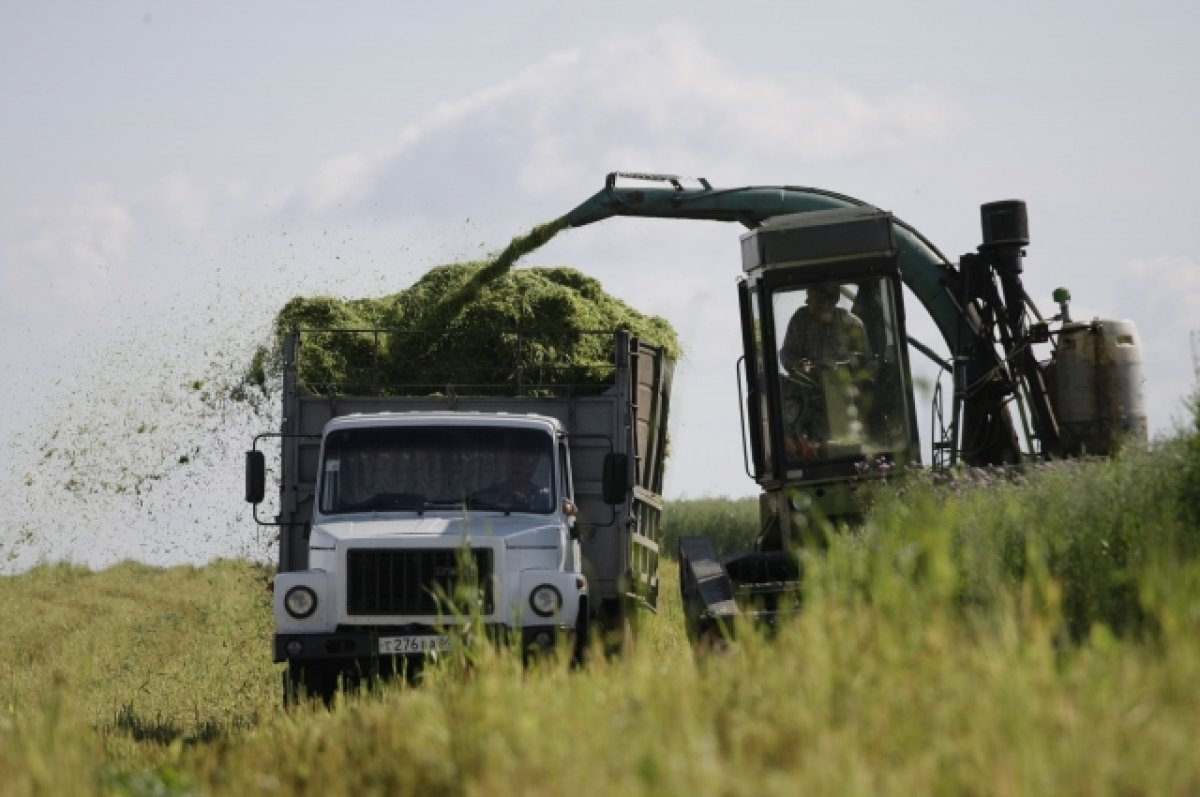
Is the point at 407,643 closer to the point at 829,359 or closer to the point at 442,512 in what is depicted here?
the point at 442,512

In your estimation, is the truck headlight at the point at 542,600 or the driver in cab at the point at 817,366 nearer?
the truck headlight at the point at 542,600

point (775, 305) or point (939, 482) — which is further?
point (775, 305)

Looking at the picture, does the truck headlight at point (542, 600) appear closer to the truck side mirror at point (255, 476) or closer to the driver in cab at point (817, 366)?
the driver in cab at point (817, 366)

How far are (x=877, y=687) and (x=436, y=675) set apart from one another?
3902 millimetres

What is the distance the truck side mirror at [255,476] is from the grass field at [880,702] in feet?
7.94

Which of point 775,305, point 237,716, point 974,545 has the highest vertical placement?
point 775,305

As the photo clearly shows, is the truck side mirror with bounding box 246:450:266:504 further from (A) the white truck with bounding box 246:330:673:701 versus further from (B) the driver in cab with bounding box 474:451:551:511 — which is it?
(B) the driver in cab with bounding box 474:451:551:511

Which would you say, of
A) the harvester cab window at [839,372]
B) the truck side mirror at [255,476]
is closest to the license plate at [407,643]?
the truck side mirror at [255,476]

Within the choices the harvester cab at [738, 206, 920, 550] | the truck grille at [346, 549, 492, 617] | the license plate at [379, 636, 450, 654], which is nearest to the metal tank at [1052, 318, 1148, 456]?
the harvester cab at [738, 206, 920, 550]

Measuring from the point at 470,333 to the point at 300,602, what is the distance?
387 cm

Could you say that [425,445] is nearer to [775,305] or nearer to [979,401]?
[775,305]

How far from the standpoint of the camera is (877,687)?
244 inches

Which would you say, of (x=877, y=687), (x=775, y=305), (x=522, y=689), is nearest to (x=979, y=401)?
(x=775, y=305)

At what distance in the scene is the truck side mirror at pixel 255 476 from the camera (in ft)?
45.3
